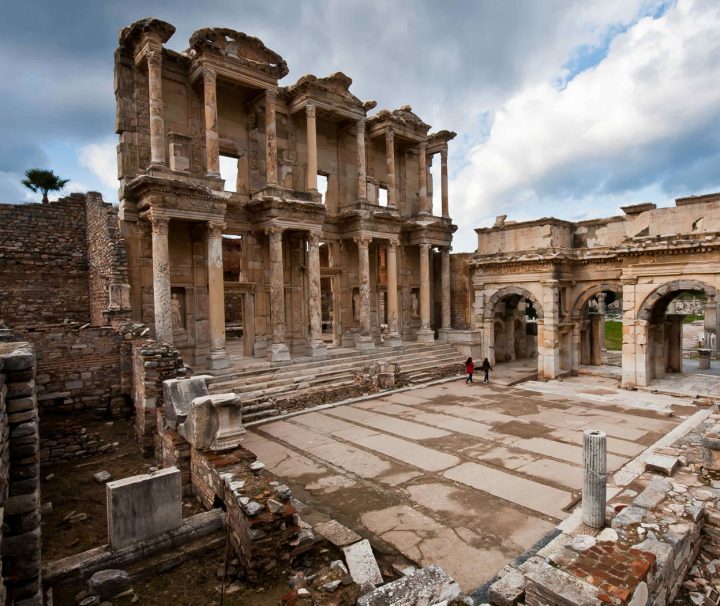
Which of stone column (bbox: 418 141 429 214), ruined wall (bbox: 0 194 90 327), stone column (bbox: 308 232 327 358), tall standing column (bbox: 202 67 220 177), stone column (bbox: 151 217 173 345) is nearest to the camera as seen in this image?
stone column (bbox: 151 217 173 345)

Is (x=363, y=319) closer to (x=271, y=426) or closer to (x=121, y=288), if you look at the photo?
(x=271, y=426)

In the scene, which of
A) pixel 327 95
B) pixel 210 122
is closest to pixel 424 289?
pixel 327 95

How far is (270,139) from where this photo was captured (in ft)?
56.9

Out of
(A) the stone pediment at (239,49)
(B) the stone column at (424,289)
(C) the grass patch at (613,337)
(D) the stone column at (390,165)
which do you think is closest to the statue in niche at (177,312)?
(A) the stone pediment at (239,49)

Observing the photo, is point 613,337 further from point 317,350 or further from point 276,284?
point 276,284

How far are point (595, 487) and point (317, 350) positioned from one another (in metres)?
12.4

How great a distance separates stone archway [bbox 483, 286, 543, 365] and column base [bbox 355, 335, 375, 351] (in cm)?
599

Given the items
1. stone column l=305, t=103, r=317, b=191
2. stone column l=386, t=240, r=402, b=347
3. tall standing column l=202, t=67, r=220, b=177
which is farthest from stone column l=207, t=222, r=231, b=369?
stone column l=386, t=240, r=402, b=347

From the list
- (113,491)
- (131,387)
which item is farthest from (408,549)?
(131,387)

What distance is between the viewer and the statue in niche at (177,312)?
16.4 meters

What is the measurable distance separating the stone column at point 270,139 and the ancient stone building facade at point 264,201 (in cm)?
5

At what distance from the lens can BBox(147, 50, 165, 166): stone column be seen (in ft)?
47.8

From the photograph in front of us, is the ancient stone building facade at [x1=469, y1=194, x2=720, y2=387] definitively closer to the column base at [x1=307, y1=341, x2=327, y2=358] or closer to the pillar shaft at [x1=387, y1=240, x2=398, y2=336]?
the pillar shaft at [x1=387, y1=240, x2=398, y2=336]

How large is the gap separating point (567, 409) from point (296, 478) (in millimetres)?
9380
